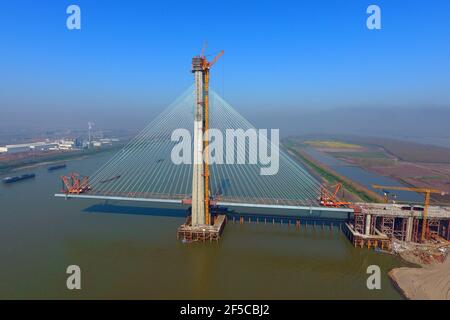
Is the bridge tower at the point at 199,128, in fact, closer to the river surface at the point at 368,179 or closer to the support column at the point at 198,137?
the support column at the point at 198,137

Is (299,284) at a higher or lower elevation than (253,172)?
lower

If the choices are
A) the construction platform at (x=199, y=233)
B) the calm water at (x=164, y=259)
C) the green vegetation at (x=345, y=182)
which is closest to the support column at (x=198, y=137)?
the construction platform at (x=199, y=233)

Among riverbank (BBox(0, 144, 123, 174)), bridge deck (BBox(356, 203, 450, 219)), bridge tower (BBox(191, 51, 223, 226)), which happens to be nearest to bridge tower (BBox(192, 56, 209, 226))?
bridge tower (BBox(191, 51, 223, 226))

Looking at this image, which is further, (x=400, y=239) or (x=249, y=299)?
(x=400, y=239)

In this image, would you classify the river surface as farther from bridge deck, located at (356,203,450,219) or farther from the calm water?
the calm water

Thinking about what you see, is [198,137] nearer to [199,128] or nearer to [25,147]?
[199,128]

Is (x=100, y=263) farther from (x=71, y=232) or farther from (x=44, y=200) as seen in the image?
(x=44, y=200)
